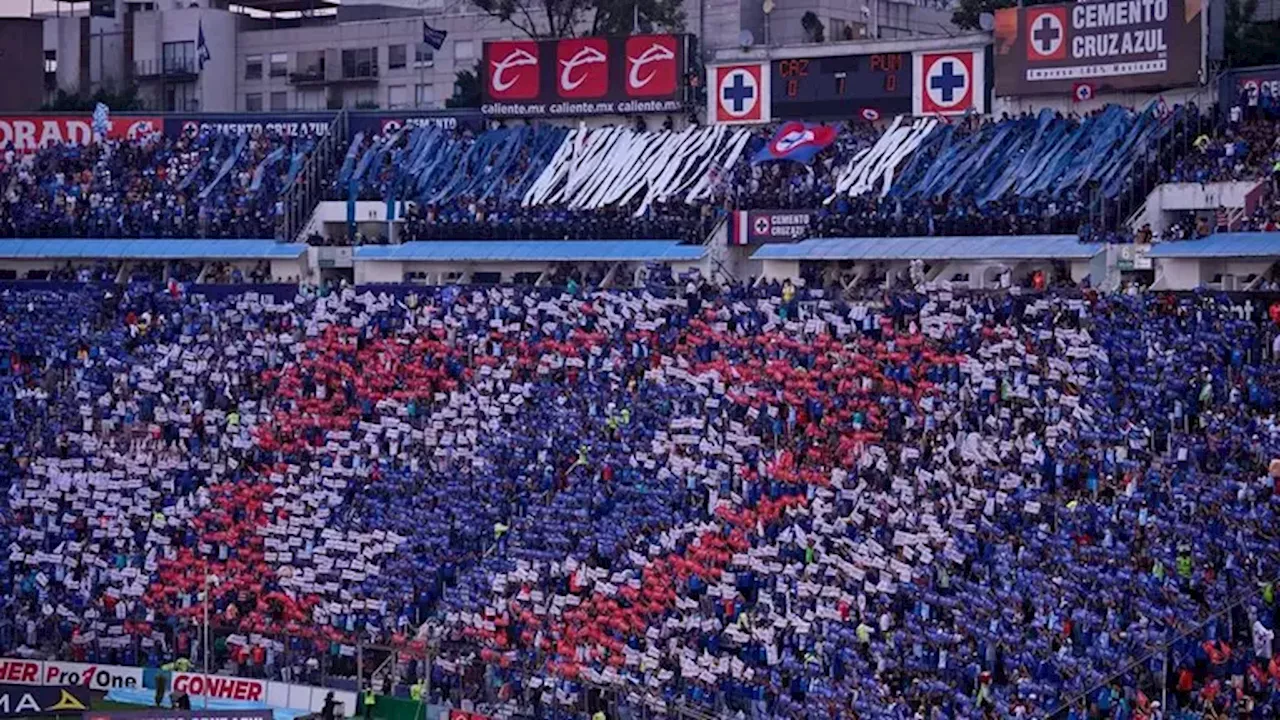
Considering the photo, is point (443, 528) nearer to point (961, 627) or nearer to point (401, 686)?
point (401, 686)

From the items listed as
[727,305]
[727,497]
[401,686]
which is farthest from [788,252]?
[401,686]

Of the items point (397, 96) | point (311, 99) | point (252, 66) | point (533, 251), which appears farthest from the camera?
point (252, 66)

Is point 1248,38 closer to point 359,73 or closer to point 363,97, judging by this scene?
point 359,73

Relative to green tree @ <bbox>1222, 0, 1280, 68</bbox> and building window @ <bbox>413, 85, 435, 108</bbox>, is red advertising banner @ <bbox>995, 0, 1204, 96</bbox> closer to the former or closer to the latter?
green tree @ <bbox>1222, 0, 1280, 68</bbox>

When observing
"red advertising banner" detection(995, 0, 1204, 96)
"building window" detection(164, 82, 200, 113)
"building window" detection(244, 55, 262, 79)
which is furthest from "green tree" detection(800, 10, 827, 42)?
"building window" detection(164, 82, 200, 113)

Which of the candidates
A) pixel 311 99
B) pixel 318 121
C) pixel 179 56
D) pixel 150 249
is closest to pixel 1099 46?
pixel 318 121

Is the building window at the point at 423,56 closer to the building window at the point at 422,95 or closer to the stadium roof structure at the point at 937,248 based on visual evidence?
the building window at the point at 422,95
